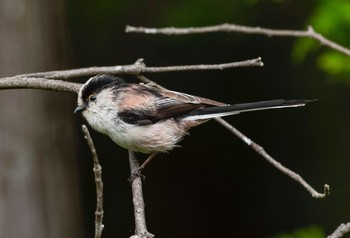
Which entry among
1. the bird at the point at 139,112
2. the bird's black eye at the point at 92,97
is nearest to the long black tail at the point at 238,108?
the bird at the point at 139,112

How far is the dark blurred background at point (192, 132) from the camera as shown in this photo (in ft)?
24.6

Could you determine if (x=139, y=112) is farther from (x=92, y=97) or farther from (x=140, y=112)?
(x=92, y=97)

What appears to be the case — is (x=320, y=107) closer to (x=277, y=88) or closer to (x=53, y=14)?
(x=277, y=88)

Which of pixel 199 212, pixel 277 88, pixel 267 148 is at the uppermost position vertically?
pixel 277 88

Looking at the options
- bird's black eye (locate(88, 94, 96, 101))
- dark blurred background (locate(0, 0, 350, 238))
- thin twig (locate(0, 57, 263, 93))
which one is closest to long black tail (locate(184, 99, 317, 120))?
thin twig (locate(0, 57, 263, 93))

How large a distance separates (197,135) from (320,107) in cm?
160

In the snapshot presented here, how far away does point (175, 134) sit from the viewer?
5.16 m

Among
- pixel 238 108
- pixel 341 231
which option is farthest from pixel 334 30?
pixel 341 231

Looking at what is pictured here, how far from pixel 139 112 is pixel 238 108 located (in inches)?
28.7

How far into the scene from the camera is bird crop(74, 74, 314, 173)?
4.96 metres

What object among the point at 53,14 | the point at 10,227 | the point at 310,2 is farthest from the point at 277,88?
the point at 10,227

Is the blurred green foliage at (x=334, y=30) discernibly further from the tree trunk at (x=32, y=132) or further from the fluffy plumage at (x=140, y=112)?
the tree trunk at (x=32, y=132)

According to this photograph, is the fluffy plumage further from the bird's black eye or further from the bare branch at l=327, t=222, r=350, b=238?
the bare branch at l=327, t=222, r=350, b=238

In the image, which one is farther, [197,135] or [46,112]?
[197,135]
